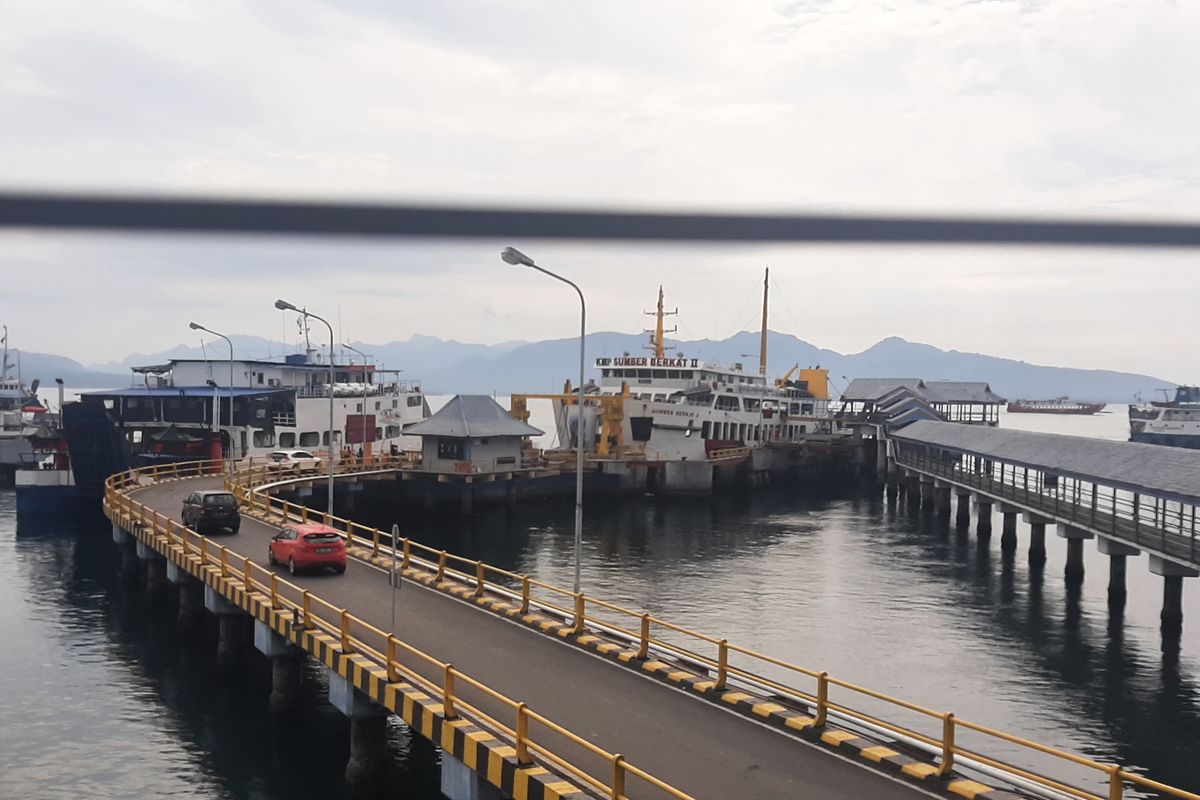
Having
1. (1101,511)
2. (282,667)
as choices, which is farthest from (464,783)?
(1101,511)

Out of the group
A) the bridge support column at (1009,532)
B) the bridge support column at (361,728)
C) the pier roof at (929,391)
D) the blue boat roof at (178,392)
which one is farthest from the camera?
the pier roof at (929,391)

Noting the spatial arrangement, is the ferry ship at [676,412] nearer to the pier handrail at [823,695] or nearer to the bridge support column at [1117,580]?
the pier handrail at [823,695]

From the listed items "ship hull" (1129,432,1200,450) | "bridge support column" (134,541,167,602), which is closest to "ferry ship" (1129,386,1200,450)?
"ship hull" (1129,432,1200,450)

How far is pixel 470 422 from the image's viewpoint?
6688 centimetres

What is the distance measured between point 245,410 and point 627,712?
56.3 meters

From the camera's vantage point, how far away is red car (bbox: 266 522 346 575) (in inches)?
1158

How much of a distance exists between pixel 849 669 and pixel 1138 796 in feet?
33.0

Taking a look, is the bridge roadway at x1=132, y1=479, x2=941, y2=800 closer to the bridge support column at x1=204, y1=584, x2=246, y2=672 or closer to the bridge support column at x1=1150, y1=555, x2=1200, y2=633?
the bridge support column at x1=204, y1=584, x2=246, y2=672

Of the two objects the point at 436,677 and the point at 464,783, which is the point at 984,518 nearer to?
the point at 436,677

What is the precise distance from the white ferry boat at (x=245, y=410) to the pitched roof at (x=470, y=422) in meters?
5.29

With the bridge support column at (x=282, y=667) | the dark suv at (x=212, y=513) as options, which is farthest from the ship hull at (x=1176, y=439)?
the bridge support column at (x=282, y=667)

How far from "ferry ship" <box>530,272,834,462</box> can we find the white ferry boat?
497 inches

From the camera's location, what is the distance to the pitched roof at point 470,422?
216 ft

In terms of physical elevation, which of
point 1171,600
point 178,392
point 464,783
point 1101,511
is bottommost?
point 1171,600
